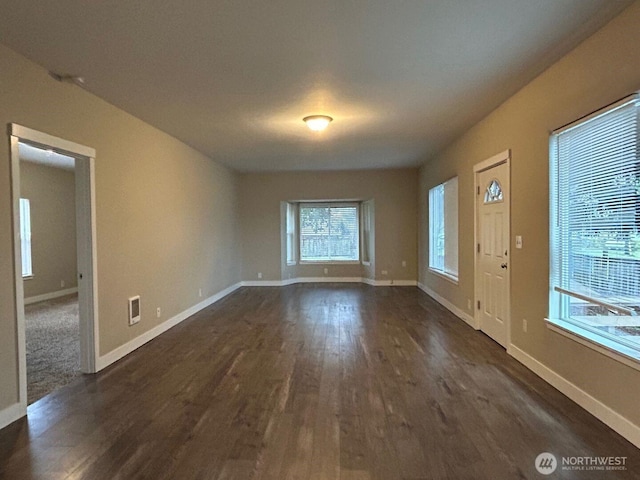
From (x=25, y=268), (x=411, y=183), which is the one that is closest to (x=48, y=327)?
(x=25, y=268)

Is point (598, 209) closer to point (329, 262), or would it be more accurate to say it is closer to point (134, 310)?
point (134, 310)

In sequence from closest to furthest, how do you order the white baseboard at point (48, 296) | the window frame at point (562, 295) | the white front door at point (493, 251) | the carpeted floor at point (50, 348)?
the window frame at point (562, 295) → the carpeted floor at point (50, 348) → the white front door at point (493, 251) → the white baseboard at point (48, 296)

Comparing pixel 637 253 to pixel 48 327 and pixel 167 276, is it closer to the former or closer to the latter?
pixel 167 276

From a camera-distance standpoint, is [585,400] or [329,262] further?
[329,262]

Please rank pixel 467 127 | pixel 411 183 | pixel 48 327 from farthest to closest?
pixel 411 183
pixel 48 327
pixel 467 127

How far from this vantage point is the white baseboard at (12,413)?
2.66 m

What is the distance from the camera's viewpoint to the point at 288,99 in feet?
13.0

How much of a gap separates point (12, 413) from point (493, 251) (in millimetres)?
4598

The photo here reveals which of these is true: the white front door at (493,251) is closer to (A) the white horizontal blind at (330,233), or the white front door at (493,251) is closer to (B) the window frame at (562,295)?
(B) the window frame at (562,295)

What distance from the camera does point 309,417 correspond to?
276 centimetres

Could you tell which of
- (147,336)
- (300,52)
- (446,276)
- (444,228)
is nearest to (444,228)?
(444,228)

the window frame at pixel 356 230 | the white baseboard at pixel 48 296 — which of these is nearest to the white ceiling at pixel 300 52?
the white baseboard at pixel 48 296

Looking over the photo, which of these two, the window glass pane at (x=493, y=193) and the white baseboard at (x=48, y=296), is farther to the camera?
the white baseboard at (x=48, y=296)

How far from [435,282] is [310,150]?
329 cm
